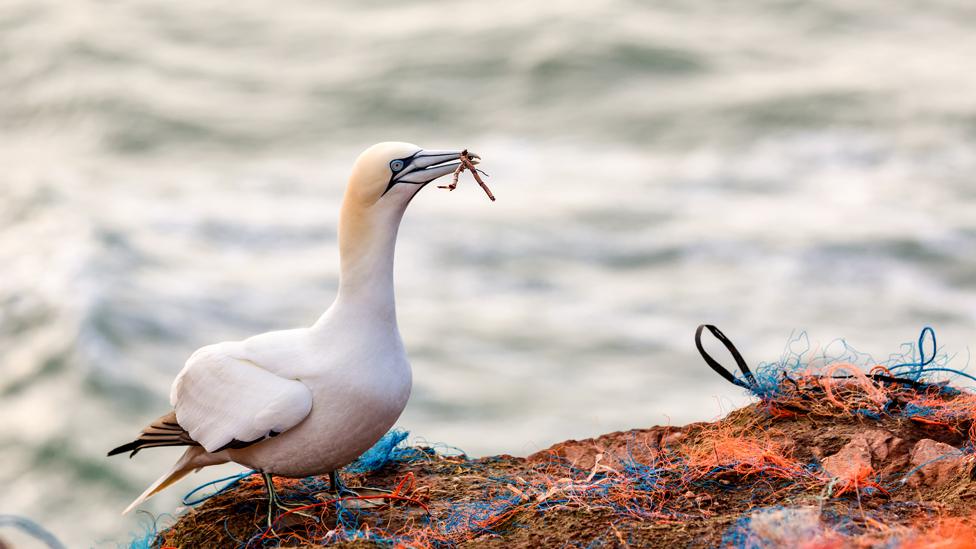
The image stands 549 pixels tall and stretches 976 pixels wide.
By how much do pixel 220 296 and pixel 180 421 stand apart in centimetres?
1064

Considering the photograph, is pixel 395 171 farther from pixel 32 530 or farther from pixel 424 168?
pixel 32 530

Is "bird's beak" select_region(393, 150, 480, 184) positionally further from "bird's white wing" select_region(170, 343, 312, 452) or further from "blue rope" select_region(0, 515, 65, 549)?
"blue rope" select_region(0, 515, 65, 549)

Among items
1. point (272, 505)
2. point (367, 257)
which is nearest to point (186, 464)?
point (272, 505)

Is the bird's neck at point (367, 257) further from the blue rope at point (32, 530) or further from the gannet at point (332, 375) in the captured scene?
the blue rope at point (32, 530)

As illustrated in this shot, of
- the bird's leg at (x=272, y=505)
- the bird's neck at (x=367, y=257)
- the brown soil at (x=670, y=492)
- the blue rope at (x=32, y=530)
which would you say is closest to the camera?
the blue rope at (x=32, y=530)

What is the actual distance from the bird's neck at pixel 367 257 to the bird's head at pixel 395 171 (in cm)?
9

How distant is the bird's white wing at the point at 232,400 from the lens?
532 centimetres

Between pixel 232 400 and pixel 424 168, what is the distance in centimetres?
135

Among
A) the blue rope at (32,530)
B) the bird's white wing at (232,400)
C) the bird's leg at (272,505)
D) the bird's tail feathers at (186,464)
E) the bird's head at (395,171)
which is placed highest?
the bird's head at (395,171)

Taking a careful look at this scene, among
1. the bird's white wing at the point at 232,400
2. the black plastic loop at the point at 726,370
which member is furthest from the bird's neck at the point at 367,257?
the black plastic loop at the point at 726,370

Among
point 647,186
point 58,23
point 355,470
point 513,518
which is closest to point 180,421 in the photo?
point 355,470

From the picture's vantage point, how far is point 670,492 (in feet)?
17.3

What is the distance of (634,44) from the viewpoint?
2077 cm

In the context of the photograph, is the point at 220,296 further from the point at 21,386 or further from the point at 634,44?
the point at 634,44
